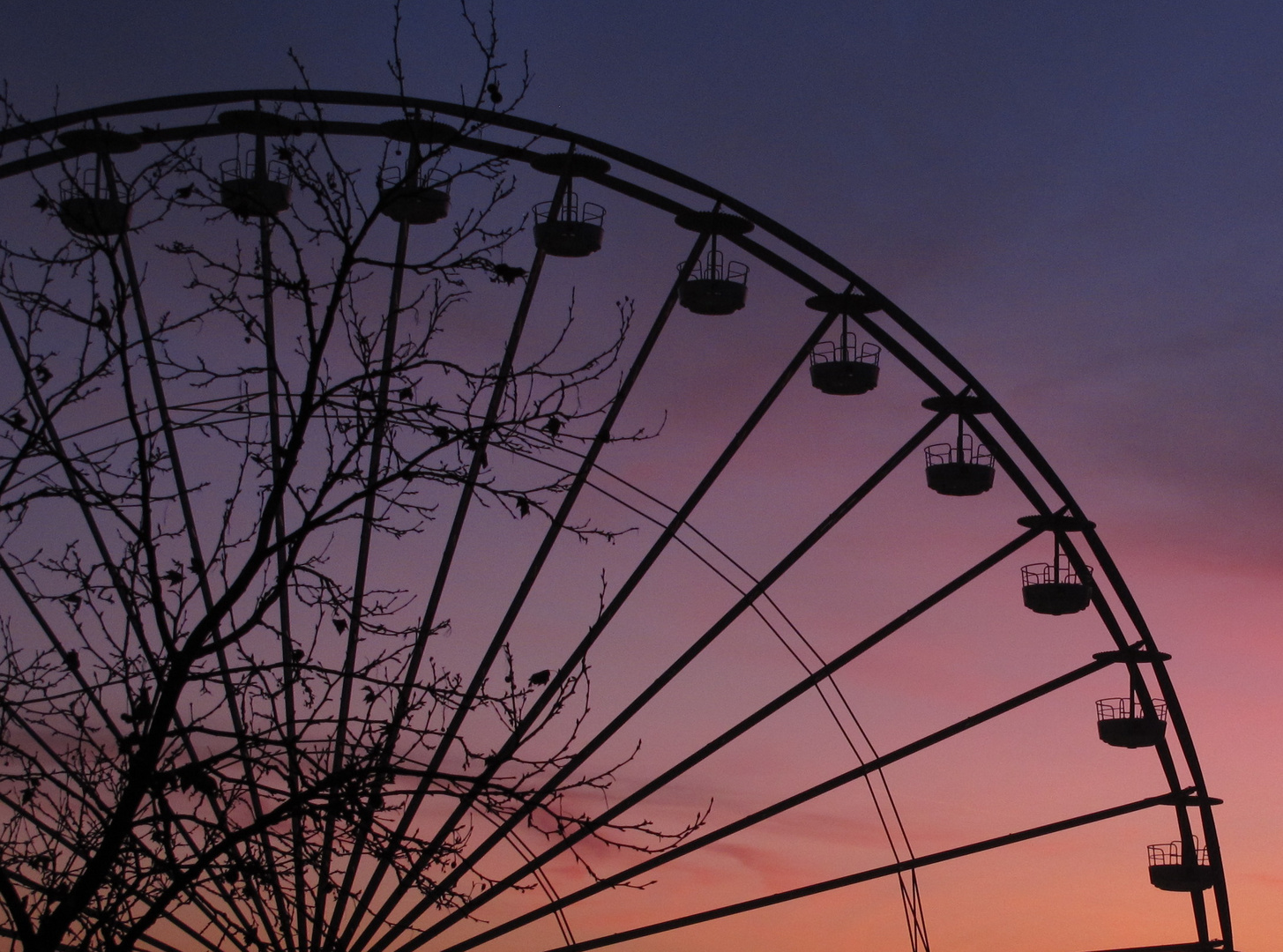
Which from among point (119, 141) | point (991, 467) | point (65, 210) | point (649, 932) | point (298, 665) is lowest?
point (649, 932)

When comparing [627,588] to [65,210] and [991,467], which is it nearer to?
[991,467]

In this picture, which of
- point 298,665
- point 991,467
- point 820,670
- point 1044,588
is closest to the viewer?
point 298,665

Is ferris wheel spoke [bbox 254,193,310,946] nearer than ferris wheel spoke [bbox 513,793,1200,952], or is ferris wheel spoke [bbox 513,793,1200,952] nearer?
ferris wheel spoke [bbox 254,193,310,946]

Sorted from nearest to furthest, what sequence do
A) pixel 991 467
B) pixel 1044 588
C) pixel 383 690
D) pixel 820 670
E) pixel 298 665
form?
pixel 298 665 < pixel 383 690 < pixel 820 670 < pixel 991 467 < pixel 1044 588

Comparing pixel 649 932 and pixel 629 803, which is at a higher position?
pixel 629 803

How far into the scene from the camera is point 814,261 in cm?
2019

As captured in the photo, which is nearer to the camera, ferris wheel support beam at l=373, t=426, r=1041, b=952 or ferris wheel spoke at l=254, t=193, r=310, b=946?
ferris wheel spoke at l=254, t=193, r=310, b=946

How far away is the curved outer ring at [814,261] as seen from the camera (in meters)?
16.8

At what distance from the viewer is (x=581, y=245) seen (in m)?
19.6

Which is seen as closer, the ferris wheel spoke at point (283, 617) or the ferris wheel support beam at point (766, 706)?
the ferris wheel spoke at point (283, 617)

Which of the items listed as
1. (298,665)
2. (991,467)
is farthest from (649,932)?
(298,665)

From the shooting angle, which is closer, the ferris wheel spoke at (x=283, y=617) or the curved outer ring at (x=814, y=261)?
the ferris wheel spoke at (x=283, y=617)

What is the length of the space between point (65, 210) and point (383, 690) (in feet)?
12.3

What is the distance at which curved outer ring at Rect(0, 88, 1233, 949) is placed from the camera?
55.1 feet
